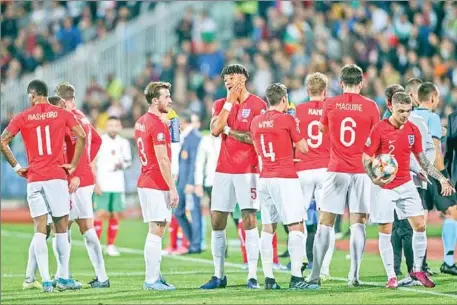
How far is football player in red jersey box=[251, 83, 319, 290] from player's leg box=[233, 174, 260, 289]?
311 millimetres

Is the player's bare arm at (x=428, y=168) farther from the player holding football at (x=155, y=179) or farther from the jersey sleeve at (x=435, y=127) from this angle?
the player holding football at (x=155, y=179)

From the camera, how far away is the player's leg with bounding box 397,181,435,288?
14.6m

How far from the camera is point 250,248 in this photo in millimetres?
14805

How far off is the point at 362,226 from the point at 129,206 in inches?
607

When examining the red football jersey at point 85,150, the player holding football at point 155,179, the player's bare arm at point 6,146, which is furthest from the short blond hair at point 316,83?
the player's bare arm at point 6,146

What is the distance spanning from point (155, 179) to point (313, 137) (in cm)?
239

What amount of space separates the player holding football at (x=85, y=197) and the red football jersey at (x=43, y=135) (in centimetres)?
36

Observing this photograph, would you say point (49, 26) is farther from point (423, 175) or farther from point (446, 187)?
point (446, 187)

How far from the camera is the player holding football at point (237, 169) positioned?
14727 mm

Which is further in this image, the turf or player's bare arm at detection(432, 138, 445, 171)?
player's bare arm at detection(432, 138, 445, 171)

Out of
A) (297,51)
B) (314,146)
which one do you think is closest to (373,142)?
(314,146)

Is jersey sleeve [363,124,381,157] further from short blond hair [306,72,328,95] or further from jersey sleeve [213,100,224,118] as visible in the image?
jersey sleeve [213,100,224,118]

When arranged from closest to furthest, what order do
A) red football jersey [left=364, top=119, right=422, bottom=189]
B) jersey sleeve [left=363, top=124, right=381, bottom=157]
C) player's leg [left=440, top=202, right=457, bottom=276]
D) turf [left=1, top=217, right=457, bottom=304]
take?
turf [left=1, top=217, right=457, bottom=304], jersey sleeve [left=363, top=124, right=381, bottom=157], red football jersey [left=364, top=119, right=422, bottom=189], player's leg [left=440, top=202, right=457, bottom=276]

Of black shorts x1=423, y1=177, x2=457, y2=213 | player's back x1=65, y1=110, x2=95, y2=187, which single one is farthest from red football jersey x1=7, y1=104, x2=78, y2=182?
black shorts x1=423, y1=177, x2=457, y2=213
